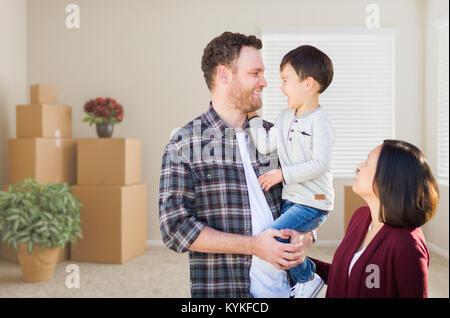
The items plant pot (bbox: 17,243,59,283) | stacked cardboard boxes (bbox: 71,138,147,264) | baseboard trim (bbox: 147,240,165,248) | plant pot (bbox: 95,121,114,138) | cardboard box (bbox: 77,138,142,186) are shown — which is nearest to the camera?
baseboard trim (bbox: 147,240,165,248)

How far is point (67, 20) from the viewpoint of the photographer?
24.9 inches

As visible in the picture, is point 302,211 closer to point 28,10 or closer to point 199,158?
point 199,158

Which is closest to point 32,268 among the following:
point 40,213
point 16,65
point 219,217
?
point 40,213

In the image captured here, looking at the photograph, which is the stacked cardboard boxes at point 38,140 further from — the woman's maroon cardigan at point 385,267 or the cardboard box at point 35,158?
the woman's maroon cardigan at point 385,267

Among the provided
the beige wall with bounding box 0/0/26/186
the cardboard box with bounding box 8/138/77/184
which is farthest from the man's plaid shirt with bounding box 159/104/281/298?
the cardboard box with bounding box 8/138/77/184

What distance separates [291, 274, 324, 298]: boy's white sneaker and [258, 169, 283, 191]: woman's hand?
142 mm

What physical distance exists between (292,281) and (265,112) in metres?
0.22

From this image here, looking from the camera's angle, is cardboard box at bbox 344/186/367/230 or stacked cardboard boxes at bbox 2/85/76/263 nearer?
cardboard box at bbox 344/186/367/230

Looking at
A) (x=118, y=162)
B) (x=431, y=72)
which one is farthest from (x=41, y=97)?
(x=431, y=72)

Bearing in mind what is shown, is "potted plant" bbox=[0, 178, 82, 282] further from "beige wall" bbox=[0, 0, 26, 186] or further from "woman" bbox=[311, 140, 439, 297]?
"woman" bbox=[311, 140, 439, 297]

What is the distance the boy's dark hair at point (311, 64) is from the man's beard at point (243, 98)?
59 millimetres

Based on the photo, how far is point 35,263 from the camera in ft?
9.80

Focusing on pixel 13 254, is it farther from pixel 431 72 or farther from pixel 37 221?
pixel 431 72

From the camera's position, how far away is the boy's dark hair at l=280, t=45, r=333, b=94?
0.51 m
